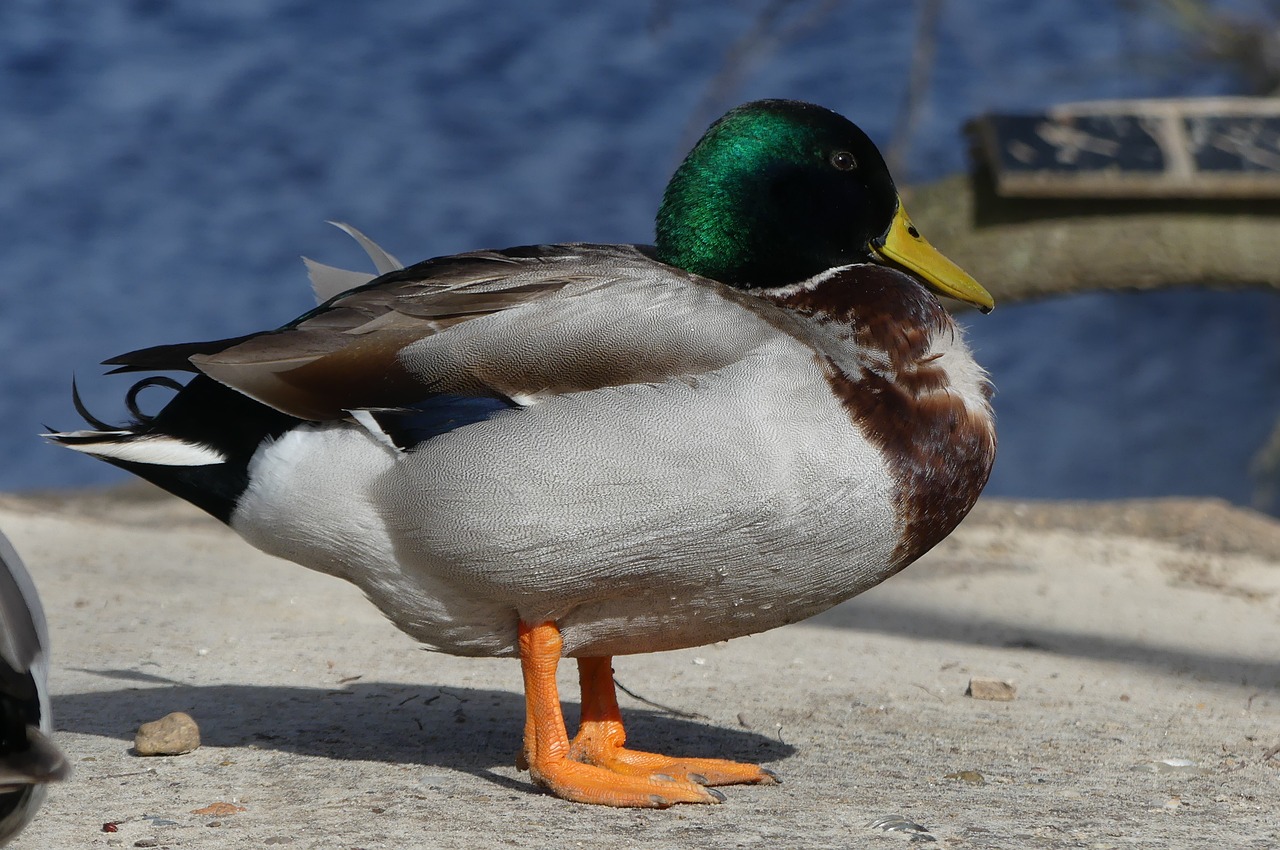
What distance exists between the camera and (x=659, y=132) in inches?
470

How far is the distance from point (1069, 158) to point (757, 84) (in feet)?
21.9

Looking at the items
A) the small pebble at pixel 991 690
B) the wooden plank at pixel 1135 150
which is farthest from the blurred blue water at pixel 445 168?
the small pebble at pixel 991 690

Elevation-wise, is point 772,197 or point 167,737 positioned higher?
point 772,197

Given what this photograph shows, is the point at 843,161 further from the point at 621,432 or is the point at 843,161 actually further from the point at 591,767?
the point at 591,767

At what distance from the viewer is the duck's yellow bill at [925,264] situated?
9.61 feet

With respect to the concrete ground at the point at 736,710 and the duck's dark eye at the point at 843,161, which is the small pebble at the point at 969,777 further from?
the duck's dark eye at the point at 843,161

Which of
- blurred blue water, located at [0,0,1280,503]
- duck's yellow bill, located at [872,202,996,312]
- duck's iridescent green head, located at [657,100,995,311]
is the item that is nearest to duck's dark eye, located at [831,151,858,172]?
duck's iridescent green head, located at [657,100,995,311]

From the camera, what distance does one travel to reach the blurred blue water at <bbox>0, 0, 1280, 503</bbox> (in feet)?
35.1

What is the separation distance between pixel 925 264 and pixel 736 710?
1.11m

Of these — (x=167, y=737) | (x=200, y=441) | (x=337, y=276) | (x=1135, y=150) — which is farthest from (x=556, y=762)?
(x=1135, y=150)

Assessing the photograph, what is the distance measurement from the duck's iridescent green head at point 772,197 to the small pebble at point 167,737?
1251 mm

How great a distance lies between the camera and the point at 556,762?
8.96 ft

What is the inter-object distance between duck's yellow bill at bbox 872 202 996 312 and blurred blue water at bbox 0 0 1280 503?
740 centimetres

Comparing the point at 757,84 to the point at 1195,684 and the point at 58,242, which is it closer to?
the point at 58,242
